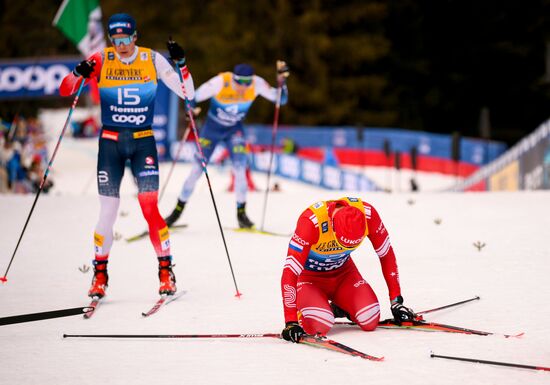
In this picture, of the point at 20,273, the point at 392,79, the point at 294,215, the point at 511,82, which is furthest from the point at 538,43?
the point at 20,273

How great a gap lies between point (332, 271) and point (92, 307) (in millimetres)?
2009

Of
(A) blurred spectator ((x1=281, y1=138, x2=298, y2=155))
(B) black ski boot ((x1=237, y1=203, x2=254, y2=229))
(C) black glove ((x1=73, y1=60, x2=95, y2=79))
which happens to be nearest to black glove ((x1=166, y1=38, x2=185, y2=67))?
(C) black glove ((x1=73, y1=60, x2=95, y2=79))

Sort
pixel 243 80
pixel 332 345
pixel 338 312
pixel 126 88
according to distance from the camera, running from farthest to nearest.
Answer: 1. pixel 243 80
2. pixel 126 88
3. pixel 338 312
4. pixel 332 345

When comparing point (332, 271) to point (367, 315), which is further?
point (332, 271)

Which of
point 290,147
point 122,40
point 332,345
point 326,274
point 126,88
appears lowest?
point 332,345

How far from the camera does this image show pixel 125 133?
7820 millimetres

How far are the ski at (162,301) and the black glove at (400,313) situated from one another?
201 centimetres

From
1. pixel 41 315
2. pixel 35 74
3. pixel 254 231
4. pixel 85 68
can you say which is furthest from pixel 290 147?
pixel 41 315

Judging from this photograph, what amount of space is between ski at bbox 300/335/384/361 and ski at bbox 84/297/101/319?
198 centimetres

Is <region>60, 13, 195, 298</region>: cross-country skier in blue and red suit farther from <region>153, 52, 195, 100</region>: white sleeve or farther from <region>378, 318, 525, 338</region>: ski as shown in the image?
<region>378, 318, 525, 338</region>: ski

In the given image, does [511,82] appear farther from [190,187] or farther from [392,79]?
[190,187]

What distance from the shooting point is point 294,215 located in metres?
12.9

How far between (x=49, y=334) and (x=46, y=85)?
61.7 feet

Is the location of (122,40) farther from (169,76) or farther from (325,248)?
(325,248)
